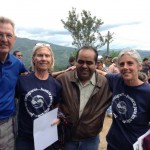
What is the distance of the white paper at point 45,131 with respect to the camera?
327 cm

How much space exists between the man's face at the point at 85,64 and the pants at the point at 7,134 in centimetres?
93

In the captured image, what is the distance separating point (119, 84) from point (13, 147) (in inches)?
54.2

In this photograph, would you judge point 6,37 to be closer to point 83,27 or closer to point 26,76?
point 26,76

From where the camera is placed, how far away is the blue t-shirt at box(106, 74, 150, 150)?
3.05 m

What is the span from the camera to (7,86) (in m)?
3.15

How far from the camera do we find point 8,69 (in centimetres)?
324

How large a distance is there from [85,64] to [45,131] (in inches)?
35.0

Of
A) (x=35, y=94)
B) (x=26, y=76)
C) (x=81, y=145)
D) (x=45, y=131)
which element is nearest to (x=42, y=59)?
(x=26, y=76)

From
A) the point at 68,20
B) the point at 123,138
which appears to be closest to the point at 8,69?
the point at 123,138

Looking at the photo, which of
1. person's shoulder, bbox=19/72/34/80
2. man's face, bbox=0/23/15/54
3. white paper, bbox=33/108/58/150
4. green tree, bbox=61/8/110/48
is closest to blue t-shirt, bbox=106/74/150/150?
white paper, bbox=33/108/58/150

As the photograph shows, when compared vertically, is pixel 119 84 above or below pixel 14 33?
below

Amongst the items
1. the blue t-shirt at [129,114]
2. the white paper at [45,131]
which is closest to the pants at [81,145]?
the white paper at [45,131]

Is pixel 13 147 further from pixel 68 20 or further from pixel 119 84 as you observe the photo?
pixel 68 20

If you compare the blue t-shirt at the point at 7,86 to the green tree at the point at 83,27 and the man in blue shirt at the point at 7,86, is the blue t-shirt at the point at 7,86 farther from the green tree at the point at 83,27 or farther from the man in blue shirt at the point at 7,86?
the green tree at the point at 83,27
